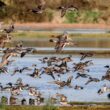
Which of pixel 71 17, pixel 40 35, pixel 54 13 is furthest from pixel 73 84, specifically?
pixel 54 13

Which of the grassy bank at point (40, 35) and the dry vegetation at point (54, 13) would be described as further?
the dry vegetation at point (54, 13)

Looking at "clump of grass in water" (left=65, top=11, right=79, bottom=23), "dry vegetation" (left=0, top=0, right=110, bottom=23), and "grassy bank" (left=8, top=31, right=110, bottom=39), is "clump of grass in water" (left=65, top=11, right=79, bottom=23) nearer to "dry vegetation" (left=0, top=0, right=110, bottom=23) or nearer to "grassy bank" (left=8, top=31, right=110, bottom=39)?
"dry vegetation" (left=0, top=0, right=110, bottom=23)

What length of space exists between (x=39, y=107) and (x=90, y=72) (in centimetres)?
1202

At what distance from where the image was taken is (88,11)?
281 ft

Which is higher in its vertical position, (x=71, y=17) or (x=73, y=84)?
(x=71, y=17)

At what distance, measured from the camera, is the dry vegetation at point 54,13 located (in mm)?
81000

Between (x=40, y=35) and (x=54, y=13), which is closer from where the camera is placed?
(x=40, y=35)

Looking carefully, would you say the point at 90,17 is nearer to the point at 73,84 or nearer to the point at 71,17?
the point at 71,17

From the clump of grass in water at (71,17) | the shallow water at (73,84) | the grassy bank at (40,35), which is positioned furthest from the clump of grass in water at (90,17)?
the shallow water at (73,84)

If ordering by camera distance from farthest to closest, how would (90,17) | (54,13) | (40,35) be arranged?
1. (54,13)
2. (90,17)
3. (40,35)

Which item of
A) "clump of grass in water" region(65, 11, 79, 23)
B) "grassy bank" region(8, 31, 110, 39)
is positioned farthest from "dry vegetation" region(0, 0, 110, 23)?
"grassy bank" region(8, 31, 110, 39)

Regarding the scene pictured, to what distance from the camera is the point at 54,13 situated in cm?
8206

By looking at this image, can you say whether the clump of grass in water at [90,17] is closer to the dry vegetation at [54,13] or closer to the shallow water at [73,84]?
the dry vegetation at [54,13]

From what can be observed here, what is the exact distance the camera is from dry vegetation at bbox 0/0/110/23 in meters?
81.0
